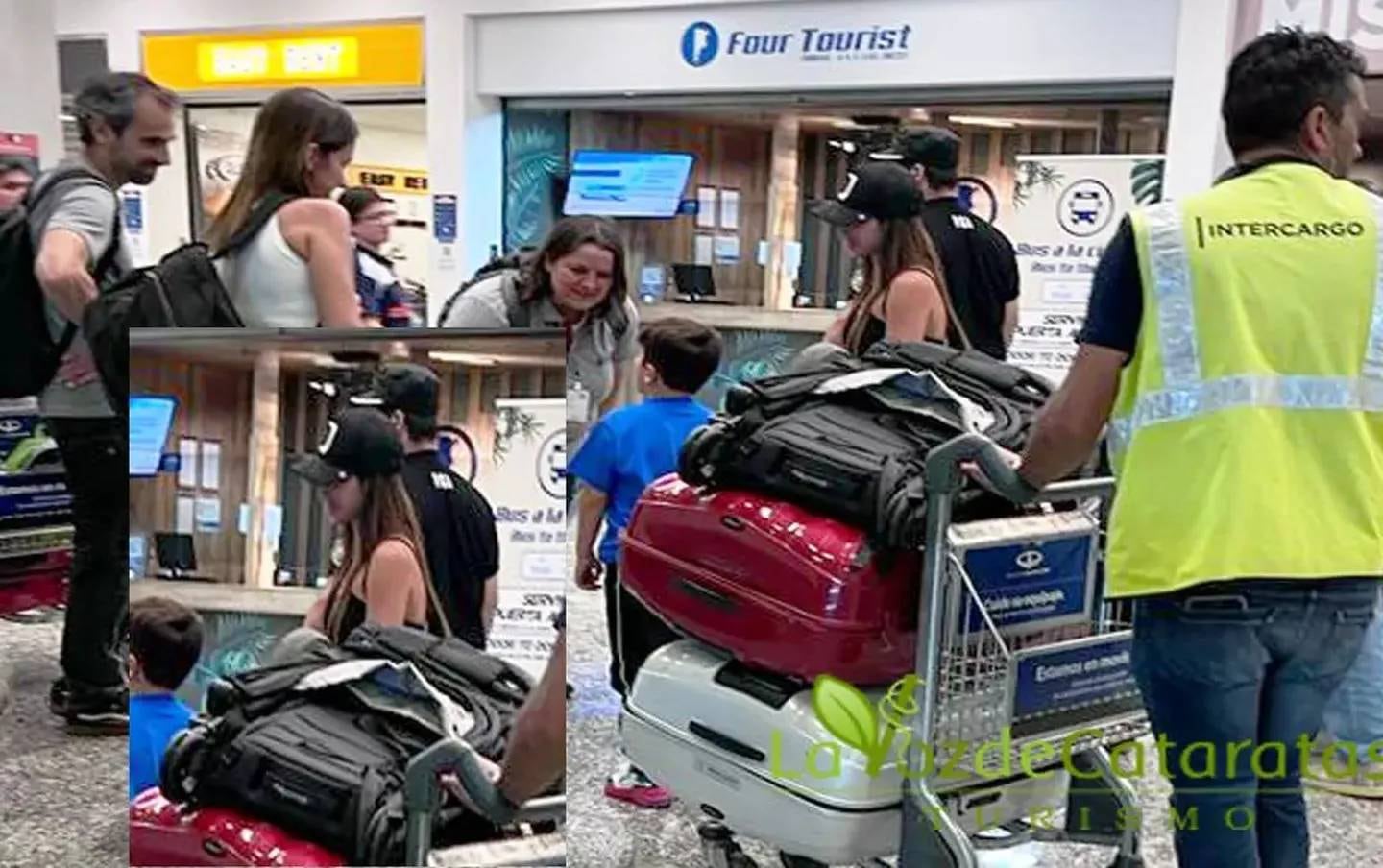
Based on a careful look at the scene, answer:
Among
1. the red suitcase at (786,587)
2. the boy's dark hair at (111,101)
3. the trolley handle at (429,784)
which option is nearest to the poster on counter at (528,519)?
the trolley handle at (429,784)

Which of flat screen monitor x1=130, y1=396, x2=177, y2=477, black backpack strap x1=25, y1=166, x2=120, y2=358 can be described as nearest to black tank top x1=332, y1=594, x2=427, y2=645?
flat screen monitor x1=130, y1=396, x2=177, y2=477

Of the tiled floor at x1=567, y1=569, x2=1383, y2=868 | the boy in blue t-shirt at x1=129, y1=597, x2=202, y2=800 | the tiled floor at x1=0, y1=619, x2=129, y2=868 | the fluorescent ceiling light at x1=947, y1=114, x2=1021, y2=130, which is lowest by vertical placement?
the tiled floor at x1=0, y1=619, x2=129, y2=868

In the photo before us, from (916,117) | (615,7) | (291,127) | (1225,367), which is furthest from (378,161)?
(1225,367)

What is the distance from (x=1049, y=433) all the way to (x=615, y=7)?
5811mm

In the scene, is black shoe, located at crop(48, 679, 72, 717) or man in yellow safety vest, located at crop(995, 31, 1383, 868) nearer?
man in yellow safety vest, located at crop(995, 31, 1383, 868)

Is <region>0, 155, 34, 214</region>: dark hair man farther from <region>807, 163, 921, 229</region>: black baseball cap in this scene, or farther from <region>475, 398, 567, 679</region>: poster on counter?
<region>475, 398, 567, 679</region>: poster on counter

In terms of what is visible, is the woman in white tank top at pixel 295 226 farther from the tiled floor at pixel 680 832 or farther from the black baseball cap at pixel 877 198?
the black baseball cap at pixel 877 198

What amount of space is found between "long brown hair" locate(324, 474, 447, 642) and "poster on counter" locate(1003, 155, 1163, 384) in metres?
3.87

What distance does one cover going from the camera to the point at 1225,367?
188 cm

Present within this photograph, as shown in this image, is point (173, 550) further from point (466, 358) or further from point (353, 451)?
point (466, 358)

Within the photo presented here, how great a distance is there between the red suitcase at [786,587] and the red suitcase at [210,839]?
0.82 meters

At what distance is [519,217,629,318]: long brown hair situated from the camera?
6.15ft

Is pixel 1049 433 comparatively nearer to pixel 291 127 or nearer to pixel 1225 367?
pixel 1225 367

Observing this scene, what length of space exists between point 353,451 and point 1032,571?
1.13 meters
